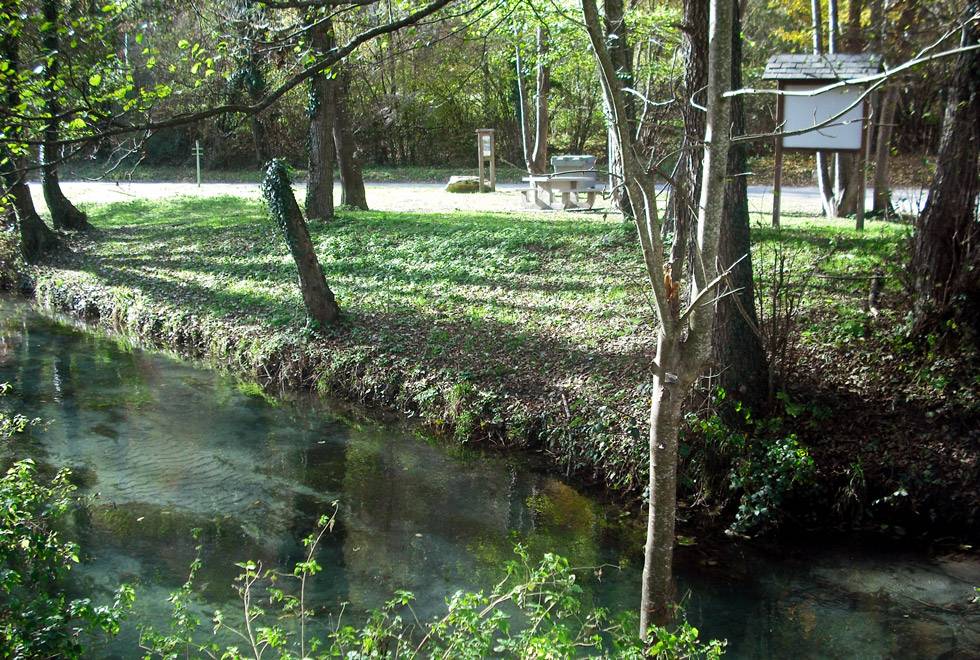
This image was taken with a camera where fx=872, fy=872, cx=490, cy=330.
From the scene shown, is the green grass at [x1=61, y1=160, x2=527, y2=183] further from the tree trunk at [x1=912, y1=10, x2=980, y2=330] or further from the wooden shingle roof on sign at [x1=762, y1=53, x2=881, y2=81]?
the tree trunk at [x1=912, y1=10, x2=980, y2=330]

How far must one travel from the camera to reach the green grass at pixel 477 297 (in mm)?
9422

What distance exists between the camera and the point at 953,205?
28.4ft

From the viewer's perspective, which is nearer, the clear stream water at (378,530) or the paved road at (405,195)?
the clear stream water at (378,530)

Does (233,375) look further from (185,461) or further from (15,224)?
(15,224)

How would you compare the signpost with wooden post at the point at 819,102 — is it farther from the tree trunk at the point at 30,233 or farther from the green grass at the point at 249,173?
the green grass at the point at 249,173

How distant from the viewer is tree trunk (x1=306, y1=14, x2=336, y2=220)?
17.2 meters

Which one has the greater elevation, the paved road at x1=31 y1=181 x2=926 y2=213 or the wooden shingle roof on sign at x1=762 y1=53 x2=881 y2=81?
the wooden shingle roof on sign at x1=762 y1=53 x2=881 y2=81

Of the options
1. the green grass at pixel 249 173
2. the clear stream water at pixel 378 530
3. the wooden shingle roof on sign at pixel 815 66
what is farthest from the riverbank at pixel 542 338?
the green grass at pixel 249 173

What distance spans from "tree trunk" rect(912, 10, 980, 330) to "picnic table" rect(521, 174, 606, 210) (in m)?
8.33

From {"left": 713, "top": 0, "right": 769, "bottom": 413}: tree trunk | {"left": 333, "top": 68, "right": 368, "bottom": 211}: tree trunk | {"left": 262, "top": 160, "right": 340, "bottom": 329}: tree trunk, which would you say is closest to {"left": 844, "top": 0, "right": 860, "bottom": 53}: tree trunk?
{"left": 713, "top": 0, "right": 769, "bottom": 413}: tree trunk

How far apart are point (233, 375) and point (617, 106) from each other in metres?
9.35

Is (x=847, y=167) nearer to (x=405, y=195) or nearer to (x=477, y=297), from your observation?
(x=477, y=297)

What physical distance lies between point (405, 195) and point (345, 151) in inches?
208

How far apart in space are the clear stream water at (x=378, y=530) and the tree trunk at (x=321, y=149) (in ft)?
22.1
